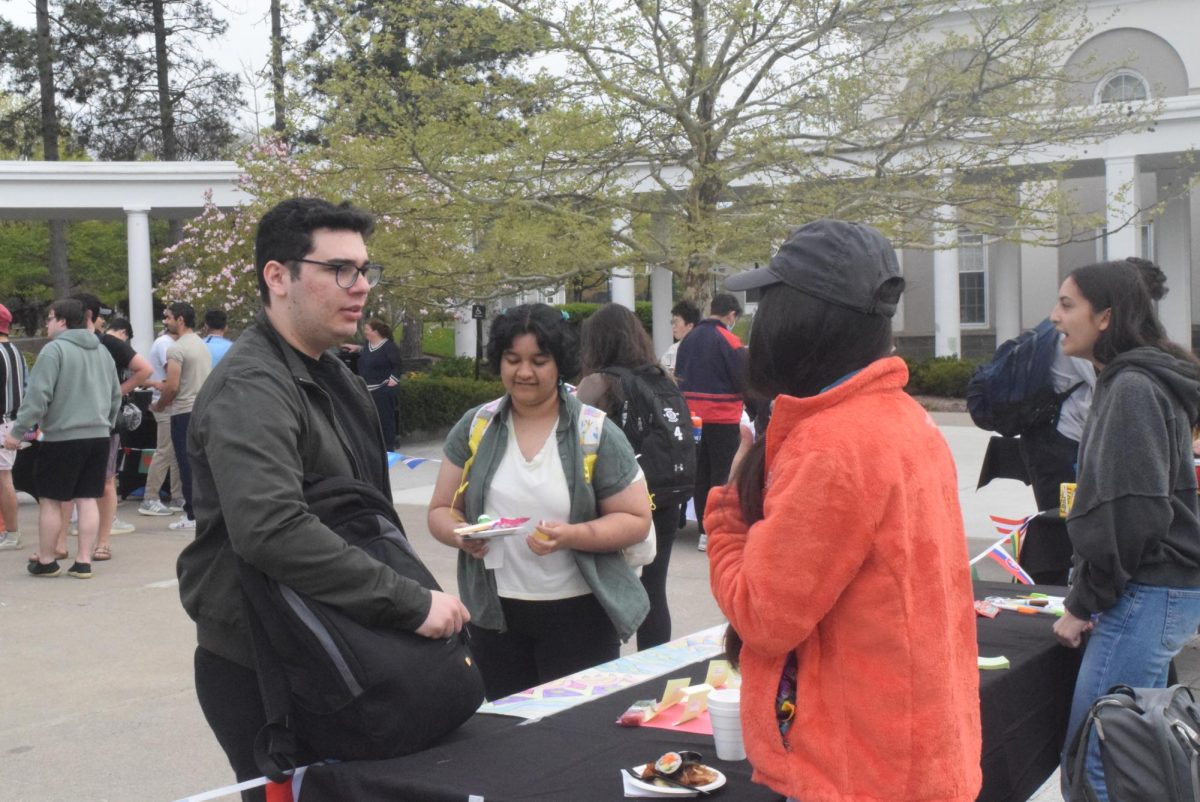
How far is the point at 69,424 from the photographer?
8.72 m

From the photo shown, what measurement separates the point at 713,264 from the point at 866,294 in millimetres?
13354

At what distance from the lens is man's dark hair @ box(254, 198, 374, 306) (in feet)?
9.09

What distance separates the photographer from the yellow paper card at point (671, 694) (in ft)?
10.1

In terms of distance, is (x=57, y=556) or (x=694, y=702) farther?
(x=57, y=556)

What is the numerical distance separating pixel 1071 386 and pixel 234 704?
4.97 meters

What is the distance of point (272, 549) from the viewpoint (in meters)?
2.46

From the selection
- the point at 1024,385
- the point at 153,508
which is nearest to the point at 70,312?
the point at 153,508

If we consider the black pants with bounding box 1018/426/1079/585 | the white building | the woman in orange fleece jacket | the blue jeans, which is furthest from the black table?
the white building

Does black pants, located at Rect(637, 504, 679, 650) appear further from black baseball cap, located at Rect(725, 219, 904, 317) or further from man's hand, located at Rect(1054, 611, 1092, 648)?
black baseball cap, located at Rect(725, 219, 904, 317)

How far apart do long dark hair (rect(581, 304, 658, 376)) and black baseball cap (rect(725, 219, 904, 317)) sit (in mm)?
3683

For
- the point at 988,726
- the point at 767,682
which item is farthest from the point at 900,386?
the point at 988,726

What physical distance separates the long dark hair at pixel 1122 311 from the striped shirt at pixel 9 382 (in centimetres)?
835

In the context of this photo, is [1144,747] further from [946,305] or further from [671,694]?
[946,305]

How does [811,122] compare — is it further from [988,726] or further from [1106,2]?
[1106,2]
